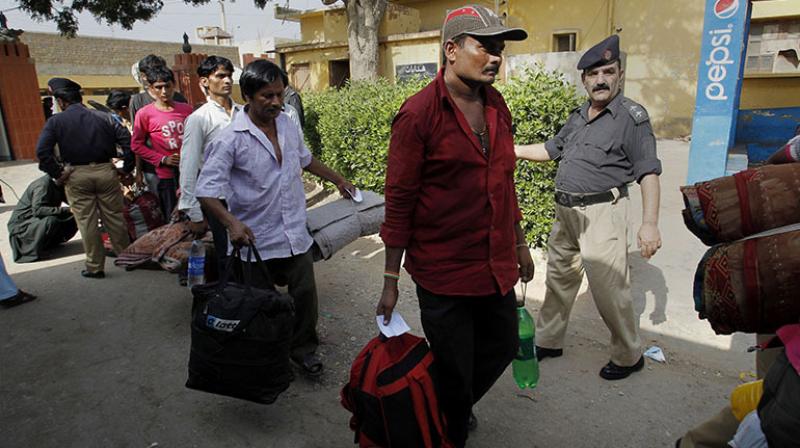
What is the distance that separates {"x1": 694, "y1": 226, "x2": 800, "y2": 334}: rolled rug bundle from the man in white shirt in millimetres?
2473

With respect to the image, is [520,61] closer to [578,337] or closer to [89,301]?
[578,337]

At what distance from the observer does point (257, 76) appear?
2.83m

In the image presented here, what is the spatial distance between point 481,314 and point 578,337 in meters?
1.76

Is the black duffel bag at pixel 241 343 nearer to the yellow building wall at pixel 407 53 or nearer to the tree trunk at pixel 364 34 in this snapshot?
the tree trunk at pixel 364 34

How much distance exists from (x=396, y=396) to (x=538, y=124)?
3330mm

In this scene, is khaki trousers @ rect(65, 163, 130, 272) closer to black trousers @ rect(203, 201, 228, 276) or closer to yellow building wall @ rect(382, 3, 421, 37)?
black trousers @ rect(203, 201, 228, 276)

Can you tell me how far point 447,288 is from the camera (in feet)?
7.29

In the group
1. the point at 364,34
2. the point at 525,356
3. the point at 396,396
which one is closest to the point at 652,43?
the point at 364,34

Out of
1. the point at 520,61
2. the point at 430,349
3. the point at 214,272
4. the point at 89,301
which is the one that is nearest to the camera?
the point at 430,349

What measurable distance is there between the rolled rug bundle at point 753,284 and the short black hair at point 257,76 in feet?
7.43

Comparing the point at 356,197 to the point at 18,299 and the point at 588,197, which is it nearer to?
the point at 588,197

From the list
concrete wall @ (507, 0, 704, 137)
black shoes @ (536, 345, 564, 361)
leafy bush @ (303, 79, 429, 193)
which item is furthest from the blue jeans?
concrete wall @ (507, 0, 704, 137)

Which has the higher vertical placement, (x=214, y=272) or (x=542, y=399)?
(x=214, y=272)

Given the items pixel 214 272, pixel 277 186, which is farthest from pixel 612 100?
pixel 214 272
